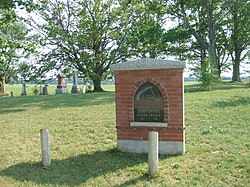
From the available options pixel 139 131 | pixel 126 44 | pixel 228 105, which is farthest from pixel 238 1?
pixel 139 131

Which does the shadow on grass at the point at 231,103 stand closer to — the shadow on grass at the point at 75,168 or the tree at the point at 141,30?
the shadow on grass at the point at 75,168

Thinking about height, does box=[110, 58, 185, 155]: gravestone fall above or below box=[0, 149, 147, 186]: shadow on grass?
above

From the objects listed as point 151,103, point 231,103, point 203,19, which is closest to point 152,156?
point 151,103

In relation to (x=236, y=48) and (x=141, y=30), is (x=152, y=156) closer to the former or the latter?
(x=141, y=30)

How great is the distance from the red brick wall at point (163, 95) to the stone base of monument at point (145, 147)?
0.08 meters

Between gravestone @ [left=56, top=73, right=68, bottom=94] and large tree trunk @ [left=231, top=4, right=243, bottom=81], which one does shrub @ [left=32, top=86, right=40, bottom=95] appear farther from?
large tree trunk @ [left=231, top=4, right=243, bottom=81]

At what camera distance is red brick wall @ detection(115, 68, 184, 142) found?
544 cm

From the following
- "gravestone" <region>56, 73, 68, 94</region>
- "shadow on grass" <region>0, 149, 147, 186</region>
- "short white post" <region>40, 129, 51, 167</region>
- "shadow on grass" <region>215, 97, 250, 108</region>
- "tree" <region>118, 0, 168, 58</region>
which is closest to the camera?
"shadow on grass" <region>0, 149, 147, 186</region>

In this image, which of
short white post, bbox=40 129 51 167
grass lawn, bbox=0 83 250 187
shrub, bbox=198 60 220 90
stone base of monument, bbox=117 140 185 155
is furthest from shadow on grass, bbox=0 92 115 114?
short white post, bbox=40 129 51 167

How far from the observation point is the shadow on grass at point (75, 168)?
4617mm

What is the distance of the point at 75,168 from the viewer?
5090 mm

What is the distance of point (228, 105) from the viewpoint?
1012 cm

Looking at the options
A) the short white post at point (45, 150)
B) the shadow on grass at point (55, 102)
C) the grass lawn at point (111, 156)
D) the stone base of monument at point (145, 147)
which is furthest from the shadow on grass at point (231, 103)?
the short white post at point (45, 150)

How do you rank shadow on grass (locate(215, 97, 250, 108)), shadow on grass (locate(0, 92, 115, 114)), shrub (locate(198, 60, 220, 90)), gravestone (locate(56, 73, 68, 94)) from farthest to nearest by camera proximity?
gravestone (locate(56, 73, 68, 94)) < shrub (locate(198, 60, 220, 90)) < shadow on grass (locate(0, 92, 115, 114)) < shadow on grass (locate(215, 97, 250, 108))
